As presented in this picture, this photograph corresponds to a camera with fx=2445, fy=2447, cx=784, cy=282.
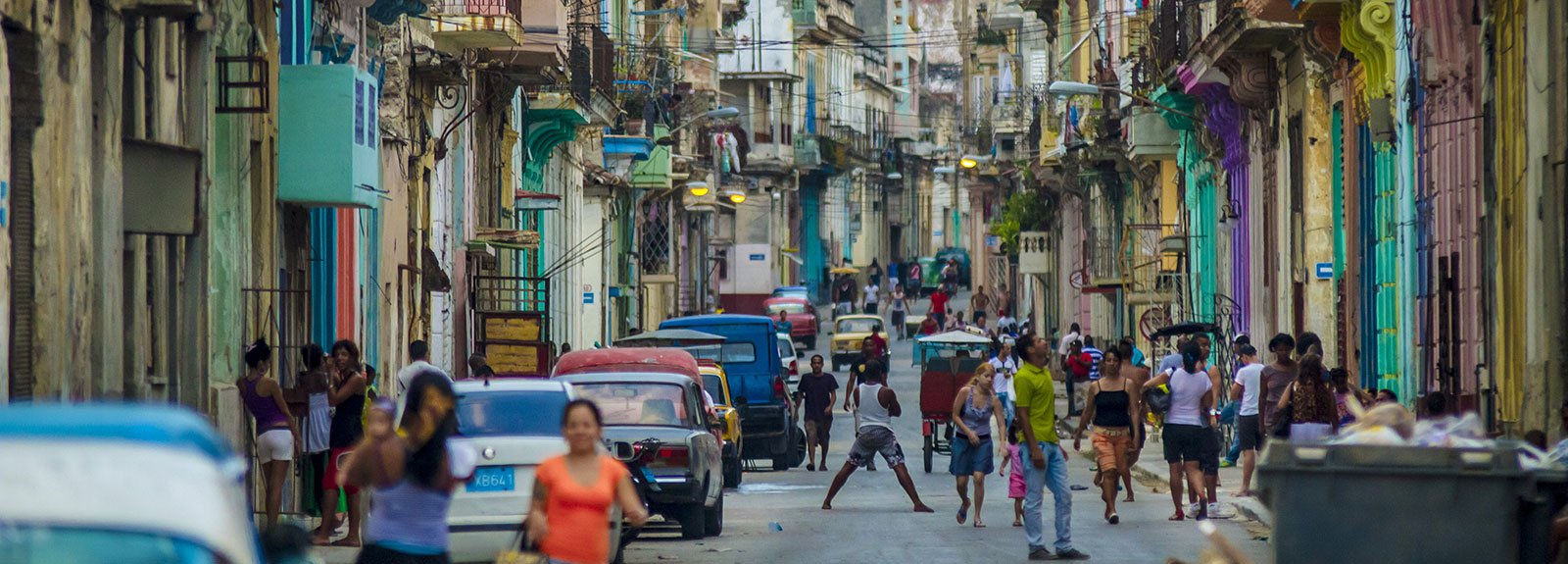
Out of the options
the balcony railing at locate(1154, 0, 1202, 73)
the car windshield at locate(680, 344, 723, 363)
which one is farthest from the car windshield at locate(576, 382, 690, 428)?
the balcony railing at locate(1154, 0, 1202, 73)

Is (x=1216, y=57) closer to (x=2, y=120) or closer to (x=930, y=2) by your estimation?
(x=2, y=120)

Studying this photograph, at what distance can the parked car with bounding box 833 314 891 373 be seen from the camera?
5950 cm

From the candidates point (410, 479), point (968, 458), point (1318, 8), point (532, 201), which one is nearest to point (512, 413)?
point (410, 479)

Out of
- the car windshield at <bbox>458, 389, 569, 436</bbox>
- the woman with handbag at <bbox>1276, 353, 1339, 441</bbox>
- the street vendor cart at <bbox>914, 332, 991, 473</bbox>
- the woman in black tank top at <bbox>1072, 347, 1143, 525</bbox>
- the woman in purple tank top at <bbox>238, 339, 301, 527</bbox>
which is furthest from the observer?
the street vendor cart at <bbox>914, 332, 991, 473</bbox>

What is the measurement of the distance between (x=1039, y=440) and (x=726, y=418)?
822 cm

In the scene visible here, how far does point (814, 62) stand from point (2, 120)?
269 ft

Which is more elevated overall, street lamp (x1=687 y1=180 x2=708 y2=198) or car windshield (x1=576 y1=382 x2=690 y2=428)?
street lamp (x1=687 y1=180 x2=708 y2=198)

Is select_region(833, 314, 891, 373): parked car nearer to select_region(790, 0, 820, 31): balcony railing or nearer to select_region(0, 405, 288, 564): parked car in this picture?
select_region(790, 0, 820, 31): balcony railing

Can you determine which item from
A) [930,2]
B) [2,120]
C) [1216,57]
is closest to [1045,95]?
[1216,57]

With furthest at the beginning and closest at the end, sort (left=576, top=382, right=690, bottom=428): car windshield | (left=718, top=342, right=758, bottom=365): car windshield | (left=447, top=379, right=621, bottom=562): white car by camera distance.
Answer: (left=718, top=342, right=758, bottom=365): car windshield, (left=576, top=382, right=690, bottom=428): car windshield, (left=447, top=379, right=621, bottom=562): white car

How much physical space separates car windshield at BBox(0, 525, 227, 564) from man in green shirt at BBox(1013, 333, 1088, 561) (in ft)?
37.6

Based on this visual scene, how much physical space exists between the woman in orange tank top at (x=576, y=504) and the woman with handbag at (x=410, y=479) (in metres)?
0.42

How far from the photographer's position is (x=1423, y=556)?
11141mm

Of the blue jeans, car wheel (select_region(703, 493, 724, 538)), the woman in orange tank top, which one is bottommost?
car wheel (select_region(703, 493, 724, 538))
